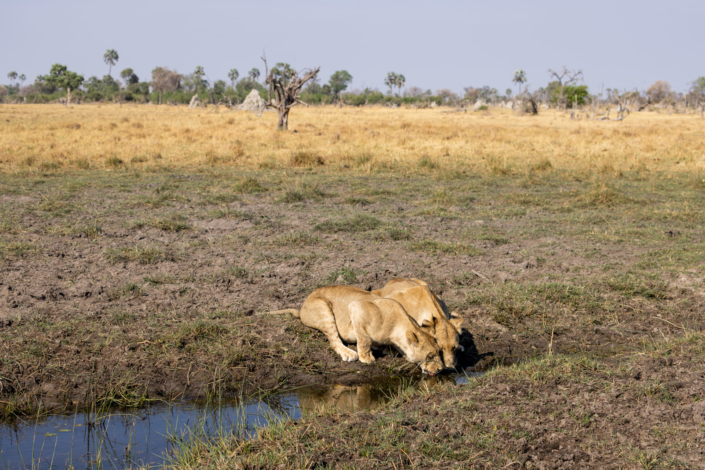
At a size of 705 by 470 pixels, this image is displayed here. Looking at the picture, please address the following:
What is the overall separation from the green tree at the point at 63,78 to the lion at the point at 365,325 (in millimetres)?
76551

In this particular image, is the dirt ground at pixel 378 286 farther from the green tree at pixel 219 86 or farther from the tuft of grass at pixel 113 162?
the green tree at pixel 219 86

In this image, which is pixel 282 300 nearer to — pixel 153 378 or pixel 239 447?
pixel 153 378

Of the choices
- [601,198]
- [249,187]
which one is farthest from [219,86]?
[601,198]

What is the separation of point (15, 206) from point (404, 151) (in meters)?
12.2

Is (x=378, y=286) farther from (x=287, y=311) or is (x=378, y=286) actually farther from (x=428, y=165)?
(x=428, y=165)

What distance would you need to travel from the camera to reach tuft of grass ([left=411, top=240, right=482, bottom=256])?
26.6ft

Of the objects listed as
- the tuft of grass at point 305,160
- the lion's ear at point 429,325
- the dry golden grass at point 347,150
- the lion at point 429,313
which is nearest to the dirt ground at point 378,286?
the lion at point 429,313

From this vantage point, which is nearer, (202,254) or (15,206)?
(202,254)

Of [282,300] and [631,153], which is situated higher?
[631,153]

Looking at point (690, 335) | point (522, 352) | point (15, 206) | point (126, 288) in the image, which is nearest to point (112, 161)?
point (15, 206)

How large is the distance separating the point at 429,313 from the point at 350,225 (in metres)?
4.55

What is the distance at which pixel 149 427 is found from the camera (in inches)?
163

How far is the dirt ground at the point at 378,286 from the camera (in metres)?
3.64

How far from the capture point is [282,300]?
636cm
